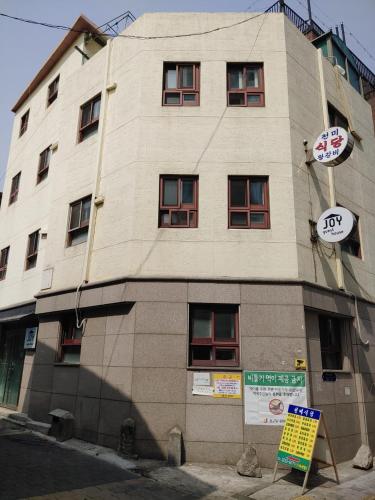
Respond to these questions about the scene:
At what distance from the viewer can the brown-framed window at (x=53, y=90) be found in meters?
16.1

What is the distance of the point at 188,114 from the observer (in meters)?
11.0

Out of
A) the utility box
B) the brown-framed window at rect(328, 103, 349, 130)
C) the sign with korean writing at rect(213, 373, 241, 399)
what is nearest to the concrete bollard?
the sign with korean writing at rect(213, 373, 241, 399)

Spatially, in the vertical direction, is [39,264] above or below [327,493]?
above

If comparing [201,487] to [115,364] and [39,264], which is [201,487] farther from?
[39,264]

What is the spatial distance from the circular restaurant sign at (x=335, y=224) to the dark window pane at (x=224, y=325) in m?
3.22

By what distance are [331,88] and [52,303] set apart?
11584mm

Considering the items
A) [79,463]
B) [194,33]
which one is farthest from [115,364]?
[194,33]

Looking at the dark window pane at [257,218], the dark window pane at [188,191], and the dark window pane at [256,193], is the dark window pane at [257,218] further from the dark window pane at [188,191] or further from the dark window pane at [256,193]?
the dark window pane at [188,191]

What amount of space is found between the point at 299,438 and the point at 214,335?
9.31 ft

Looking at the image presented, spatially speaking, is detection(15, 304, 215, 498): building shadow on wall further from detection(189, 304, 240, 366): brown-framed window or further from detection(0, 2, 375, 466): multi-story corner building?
detection(189, 304, 240, 366): brown-framed window

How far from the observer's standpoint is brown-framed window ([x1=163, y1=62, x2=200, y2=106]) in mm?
11273

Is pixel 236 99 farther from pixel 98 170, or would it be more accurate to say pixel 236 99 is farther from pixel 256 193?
pixel 98 170

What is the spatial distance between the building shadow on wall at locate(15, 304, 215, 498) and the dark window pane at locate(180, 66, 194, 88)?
6.79 meters

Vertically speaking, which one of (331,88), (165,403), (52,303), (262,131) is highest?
(331,88)
